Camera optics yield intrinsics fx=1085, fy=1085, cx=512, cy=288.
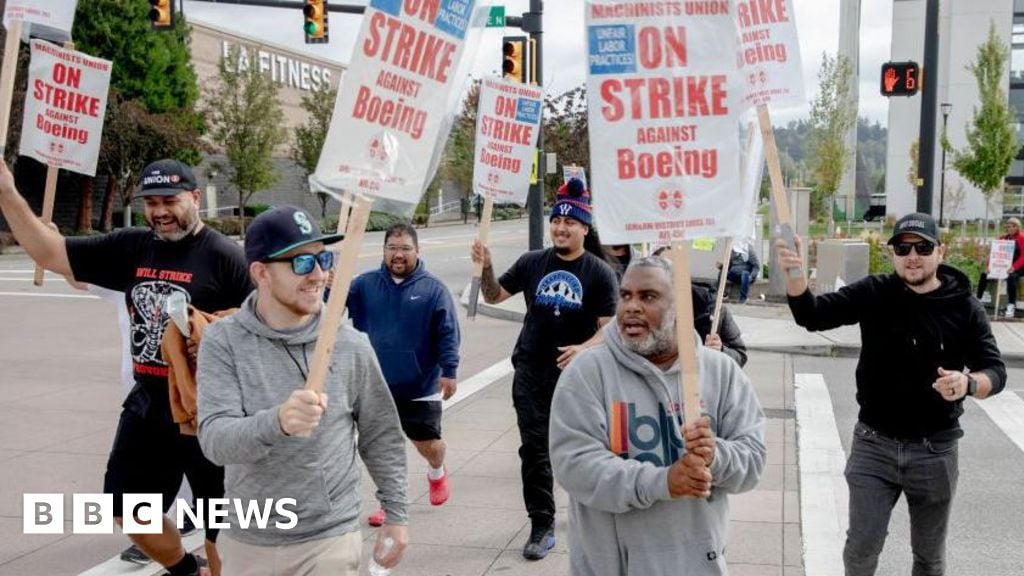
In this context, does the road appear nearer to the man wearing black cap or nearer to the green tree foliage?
the man wearing black cap

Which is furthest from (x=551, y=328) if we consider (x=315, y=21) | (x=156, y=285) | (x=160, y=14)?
(x=160, y=14)

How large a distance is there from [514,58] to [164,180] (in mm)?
13143

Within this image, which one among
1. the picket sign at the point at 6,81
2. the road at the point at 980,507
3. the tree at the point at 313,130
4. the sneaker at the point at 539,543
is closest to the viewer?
the picket sign at the point at 6,81

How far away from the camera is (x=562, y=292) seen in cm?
595

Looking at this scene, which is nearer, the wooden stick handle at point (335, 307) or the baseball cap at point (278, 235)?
the wooden stick handle at point (335, 307)

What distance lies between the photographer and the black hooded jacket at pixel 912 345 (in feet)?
14.8

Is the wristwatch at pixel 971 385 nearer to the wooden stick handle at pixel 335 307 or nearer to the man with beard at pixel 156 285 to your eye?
the wooden stick handle at pixel 335 307

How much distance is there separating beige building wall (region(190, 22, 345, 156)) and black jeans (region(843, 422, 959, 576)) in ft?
150

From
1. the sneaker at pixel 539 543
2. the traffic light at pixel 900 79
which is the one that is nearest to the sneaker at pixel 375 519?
the sneaker at pixel 539 543

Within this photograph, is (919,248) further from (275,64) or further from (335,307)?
(275,64)

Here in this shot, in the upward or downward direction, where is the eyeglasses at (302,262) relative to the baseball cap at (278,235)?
downward

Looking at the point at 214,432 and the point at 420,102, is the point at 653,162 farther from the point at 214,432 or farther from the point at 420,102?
the point at 214,432

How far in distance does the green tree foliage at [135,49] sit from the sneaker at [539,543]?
35393mm

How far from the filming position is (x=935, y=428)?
178 inches
